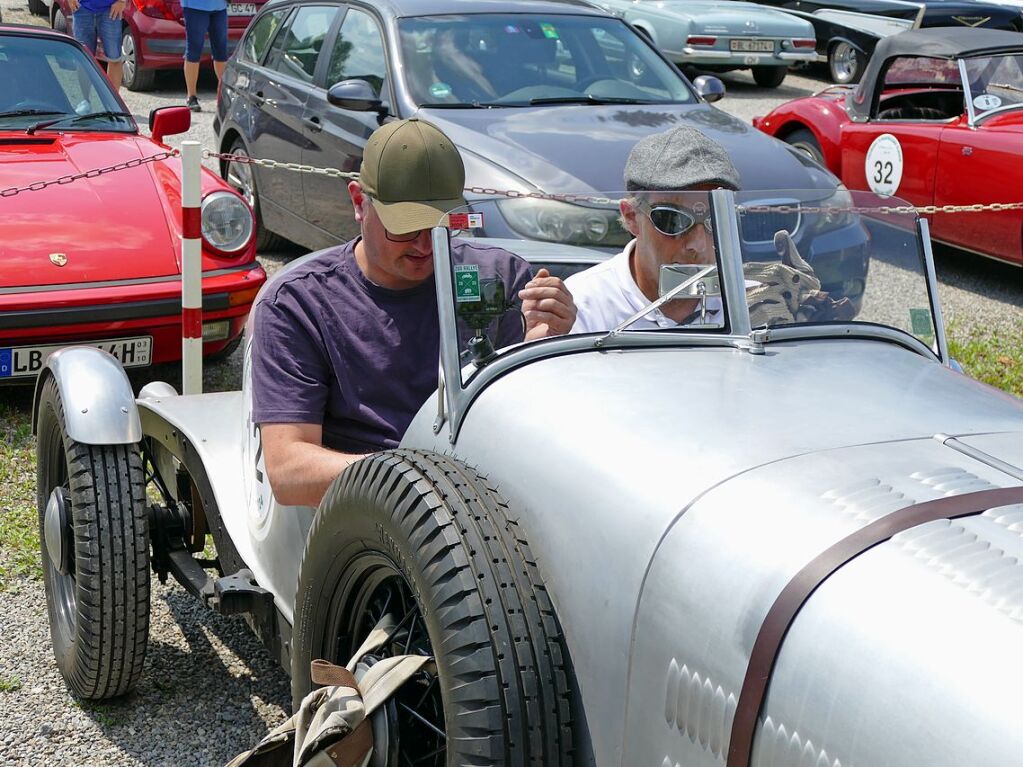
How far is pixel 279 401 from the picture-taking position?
2.76 meters

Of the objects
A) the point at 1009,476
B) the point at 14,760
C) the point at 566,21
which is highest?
the point at 566,21

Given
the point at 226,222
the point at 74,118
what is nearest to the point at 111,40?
the point at 74,118

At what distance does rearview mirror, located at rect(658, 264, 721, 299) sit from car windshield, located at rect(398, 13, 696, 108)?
403cm

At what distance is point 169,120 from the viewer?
19.0 ft

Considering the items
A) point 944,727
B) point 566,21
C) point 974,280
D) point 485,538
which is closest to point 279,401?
point 485,538

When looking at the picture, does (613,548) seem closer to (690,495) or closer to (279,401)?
(690,495)

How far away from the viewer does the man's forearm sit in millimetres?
2629

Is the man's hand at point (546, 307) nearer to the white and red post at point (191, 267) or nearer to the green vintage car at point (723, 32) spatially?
the white and red post at point (191, 267)

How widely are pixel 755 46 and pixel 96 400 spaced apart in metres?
12.7

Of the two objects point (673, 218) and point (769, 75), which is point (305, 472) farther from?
point (769, 75)

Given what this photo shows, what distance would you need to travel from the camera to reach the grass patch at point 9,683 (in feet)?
11.1

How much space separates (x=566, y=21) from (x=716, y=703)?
5.76 meters

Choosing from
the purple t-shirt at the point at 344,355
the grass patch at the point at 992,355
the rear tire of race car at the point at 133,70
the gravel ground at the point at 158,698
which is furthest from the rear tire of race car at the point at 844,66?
the purple t-shirt at the point at 344,355

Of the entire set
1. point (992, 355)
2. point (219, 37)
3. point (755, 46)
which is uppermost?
point (755, 46)
